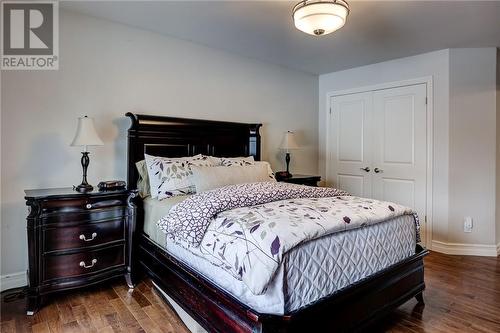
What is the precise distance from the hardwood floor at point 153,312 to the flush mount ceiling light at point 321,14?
212 centimetres

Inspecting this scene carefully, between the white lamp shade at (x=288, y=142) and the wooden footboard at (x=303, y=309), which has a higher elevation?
the white lamp shade at (x=288, y=142)

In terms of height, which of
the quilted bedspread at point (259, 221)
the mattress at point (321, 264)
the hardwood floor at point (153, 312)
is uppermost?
the quilted bedspread at point (259, 221)

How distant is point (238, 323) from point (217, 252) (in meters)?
0.38

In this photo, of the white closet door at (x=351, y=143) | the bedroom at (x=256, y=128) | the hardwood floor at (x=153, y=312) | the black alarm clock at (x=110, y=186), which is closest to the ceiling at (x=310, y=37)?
the bedroom at (x=256, y=128)

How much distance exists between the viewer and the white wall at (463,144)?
3.61 meters

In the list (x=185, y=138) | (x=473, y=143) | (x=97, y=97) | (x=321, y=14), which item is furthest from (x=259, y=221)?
(x=473, y=143)

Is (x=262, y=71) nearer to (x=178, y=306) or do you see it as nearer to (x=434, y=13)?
(x=434, y=13)

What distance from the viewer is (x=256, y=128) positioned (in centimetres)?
398

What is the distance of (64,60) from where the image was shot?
2789 millimetres

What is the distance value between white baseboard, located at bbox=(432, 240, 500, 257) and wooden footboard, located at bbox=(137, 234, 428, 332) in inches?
67.1

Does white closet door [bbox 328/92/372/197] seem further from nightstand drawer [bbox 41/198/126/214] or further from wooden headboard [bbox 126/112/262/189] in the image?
nightstand drawer [bbox 41/198/126/214]

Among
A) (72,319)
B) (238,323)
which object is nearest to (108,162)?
(72,319)

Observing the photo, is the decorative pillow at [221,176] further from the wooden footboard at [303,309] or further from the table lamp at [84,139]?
the table lamp at [84,139]

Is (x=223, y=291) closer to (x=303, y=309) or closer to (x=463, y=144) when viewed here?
(x=303, y=309)
